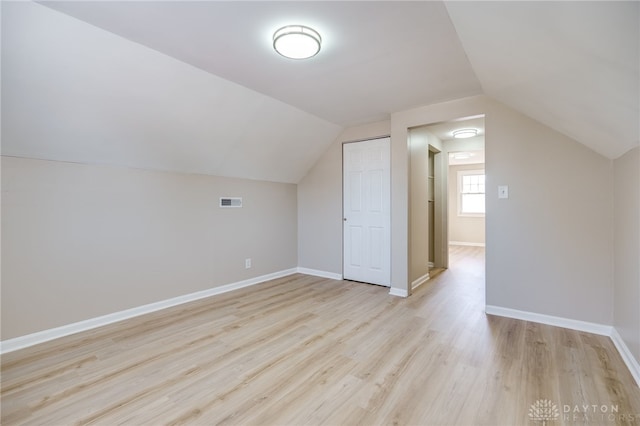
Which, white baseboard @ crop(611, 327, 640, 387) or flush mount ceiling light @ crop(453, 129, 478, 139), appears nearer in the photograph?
white baseboard @ crop(611, 327, 640, 387)

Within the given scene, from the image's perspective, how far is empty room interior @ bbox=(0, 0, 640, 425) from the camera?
1.63m

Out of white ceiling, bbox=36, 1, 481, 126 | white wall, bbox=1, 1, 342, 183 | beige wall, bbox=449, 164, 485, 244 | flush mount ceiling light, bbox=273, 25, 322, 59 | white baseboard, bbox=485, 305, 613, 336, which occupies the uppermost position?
white ceiling, bbox=36, 1, 481, 126

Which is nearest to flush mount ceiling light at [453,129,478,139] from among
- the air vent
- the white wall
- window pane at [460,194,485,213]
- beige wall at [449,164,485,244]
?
the white wall

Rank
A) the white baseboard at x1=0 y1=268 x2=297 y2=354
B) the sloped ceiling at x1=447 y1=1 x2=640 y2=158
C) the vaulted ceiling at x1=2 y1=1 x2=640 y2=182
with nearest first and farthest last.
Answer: the sloped ceiling at x1=447 y1=1 x2=640 y2=158 → the vaulted ceiling at x1=2 y1=1 x2=640 y2=182 → the white baseboard at x1=0 y1=268 x2=297 y2=354

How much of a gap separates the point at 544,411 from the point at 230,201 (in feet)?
12.0

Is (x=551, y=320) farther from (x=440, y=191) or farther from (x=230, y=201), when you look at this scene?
(x=230, y=201)

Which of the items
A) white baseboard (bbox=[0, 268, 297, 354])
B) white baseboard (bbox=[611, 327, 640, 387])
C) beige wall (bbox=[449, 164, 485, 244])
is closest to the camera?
white baseboard (bbox=[611, 327, 640, 387])

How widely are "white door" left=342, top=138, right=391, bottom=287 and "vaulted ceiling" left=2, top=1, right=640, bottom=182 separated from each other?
98 centimetres

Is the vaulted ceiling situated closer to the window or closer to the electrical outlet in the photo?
the electrical outlet

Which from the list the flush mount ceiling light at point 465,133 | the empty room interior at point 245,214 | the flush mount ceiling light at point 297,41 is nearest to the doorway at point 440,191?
the flush mount ceiling light at point 465,133

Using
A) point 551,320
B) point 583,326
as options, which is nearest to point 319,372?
point 551,320

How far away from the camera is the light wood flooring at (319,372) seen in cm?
155

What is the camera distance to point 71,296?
102 inches

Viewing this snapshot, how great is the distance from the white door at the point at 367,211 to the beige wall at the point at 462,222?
523cm
